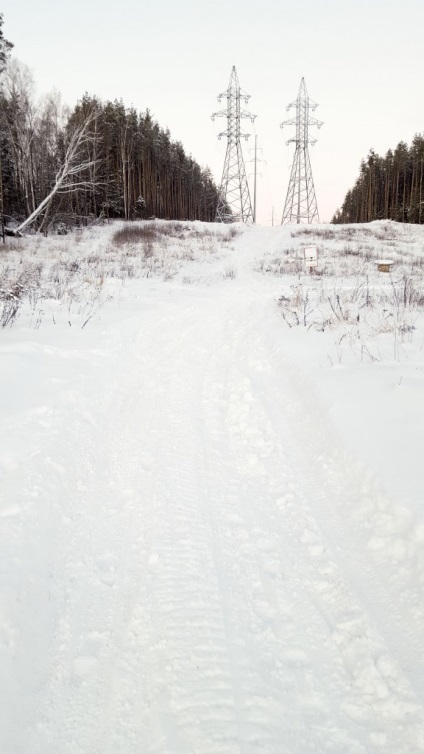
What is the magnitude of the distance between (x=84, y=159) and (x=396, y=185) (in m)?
40.8

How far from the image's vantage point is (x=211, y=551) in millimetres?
2275

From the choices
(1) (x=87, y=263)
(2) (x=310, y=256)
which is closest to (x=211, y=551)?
(2) (x=310, y=256)

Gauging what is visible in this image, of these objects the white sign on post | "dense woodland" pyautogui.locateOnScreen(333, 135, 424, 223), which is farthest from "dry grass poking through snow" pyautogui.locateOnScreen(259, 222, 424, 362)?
"dense woodland" pyautogui.locateOnScreen(333, 135, 424, 223)

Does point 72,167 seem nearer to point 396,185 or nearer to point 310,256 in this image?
point 310,256

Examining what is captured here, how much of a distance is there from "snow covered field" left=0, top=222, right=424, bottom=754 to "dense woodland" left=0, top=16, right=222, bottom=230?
1444cm

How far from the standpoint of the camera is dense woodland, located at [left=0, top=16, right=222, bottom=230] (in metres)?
24.4

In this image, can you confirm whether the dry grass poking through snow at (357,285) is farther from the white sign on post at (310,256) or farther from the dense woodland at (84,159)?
the dense woodland at (84,159)

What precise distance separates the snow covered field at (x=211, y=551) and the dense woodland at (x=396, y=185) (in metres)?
48.3

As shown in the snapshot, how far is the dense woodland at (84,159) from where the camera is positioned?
24.4 metres

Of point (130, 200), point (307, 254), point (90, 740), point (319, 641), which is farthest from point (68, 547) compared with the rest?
point (130, 200)

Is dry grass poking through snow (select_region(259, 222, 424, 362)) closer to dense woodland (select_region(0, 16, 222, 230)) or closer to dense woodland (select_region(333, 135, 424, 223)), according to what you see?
dense woodland (select_region(0, 16, 222, 230))

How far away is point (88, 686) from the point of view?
1575mm

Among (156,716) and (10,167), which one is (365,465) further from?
(10,167)

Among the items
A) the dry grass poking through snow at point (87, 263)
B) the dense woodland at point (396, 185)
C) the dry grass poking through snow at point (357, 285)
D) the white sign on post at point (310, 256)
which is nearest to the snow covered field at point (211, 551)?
the dry grass poking through snow at point (357, 285)
